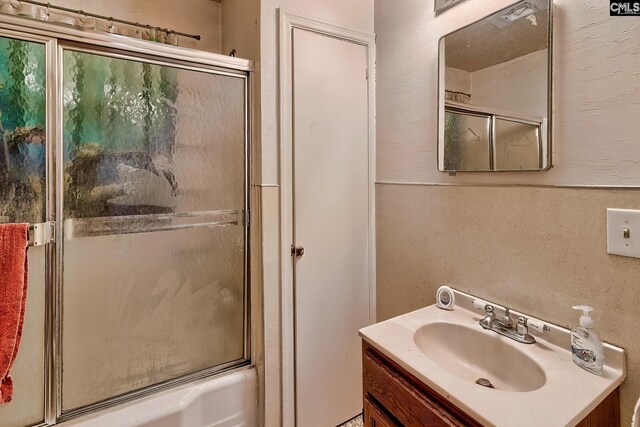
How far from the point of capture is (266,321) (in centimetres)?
146

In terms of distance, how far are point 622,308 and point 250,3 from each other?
1.83 meters

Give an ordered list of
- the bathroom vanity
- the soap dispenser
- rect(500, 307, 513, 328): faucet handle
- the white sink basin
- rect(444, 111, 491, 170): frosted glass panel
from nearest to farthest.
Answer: the bathroom vanity < the soap dispenser < the white sink basin < rect(500, 307, 513, 328): faucet handle < rect(444, 111, 491, 170): frosted glass panel

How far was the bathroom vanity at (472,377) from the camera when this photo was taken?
73cm

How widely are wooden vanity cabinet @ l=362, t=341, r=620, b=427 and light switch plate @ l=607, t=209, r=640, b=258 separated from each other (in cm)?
39

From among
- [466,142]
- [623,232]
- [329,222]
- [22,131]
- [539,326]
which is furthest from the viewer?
[329,222]

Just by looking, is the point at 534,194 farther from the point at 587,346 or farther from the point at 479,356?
the point at 479,356

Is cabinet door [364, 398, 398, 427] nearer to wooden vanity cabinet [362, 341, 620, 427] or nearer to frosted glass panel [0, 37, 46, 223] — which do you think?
wooden vanity cabinet [362, 341, 620, 427]

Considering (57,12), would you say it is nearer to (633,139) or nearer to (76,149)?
(76,149)

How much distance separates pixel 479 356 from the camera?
3.53 feet

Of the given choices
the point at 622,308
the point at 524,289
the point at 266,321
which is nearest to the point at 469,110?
the point at 524,289

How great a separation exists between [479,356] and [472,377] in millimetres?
78

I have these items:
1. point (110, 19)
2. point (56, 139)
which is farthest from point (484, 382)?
point (110, 19)

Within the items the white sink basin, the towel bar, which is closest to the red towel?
the towel bar

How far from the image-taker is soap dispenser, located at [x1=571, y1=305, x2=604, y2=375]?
0.83 m
